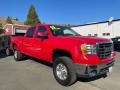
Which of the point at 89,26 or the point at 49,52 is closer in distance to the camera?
the point at 49,52

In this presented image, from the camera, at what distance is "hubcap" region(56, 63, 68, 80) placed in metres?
6.29

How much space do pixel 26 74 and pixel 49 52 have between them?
56.1 inches

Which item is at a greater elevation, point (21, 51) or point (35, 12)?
point (35, 12)

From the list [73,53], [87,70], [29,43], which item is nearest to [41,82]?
[73,53]

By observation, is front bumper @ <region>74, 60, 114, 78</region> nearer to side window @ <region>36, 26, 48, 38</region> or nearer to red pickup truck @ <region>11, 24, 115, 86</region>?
red pickup truck @ <region>11, 24, 115, 86</region>

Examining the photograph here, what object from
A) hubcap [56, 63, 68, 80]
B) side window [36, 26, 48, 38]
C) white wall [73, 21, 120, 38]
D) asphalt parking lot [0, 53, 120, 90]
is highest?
white wall [73, 21, 120, 38]

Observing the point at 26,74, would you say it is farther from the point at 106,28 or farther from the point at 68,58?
the point at 106,28

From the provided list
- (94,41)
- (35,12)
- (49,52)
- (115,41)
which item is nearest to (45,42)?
(49,52)

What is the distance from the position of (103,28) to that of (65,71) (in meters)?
24.3

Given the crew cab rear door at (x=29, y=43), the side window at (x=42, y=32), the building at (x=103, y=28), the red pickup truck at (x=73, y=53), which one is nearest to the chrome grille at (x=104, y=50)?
the red pickup truck at (x=73, y=53)

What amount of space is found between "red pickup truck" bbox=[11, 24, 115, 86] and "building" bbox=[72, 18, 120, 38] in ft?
67.1

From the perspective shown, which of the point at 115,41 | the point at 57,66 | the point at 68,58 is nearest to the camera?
the point at 68,58

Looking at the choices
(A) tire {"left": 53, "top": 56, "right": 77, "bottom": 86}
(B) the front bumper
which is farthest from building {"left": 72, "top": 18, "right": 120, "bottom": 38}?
(B) the front bumper

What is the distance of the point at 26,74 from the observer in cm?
780
